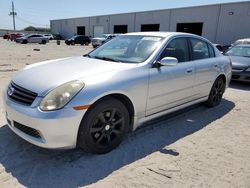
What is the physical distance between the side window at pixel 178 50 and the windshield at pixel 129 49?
0.20 m

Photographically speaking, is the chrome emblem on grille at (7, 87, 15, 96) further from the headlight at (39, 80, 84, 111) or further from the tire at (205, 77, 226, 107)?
the tire at (205, 77, 226, 107)

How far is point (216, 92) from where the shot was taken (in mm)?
5625

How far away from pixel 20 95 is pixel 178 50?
2.74 metres

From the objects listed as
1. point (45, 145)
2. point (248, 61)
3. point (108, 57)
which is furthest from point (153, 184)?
point (248, 61)

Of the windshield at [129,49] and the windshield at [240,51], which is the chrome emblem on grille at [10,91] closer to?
the windshield at [129,49]

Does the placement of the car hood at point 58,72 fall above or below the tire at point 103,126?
above

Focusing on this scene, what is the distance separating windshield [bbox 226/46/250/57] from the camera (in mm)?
9438

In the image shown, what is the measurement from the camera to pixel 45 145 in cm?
282

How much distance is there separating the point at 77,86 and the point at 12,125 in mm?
1043

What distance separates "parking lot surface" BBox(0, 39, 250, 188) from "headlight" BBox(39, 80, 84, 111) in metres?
0.79

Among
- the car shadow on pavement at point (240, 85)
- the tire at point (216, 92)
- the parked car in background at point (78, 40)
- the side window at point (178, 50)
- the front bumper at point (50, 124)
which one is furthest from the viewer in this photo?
the parked car in background at point (78, 40)

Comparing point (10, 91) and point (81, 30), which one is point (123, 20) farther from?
point (10, 91)

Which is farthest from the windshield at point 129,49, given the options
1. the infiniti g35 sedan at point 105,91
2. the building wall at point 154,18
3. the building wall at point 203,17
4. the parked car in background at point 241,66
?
the building wall at point 154,18

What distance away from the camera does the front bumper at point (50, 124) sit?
8.93 feet
